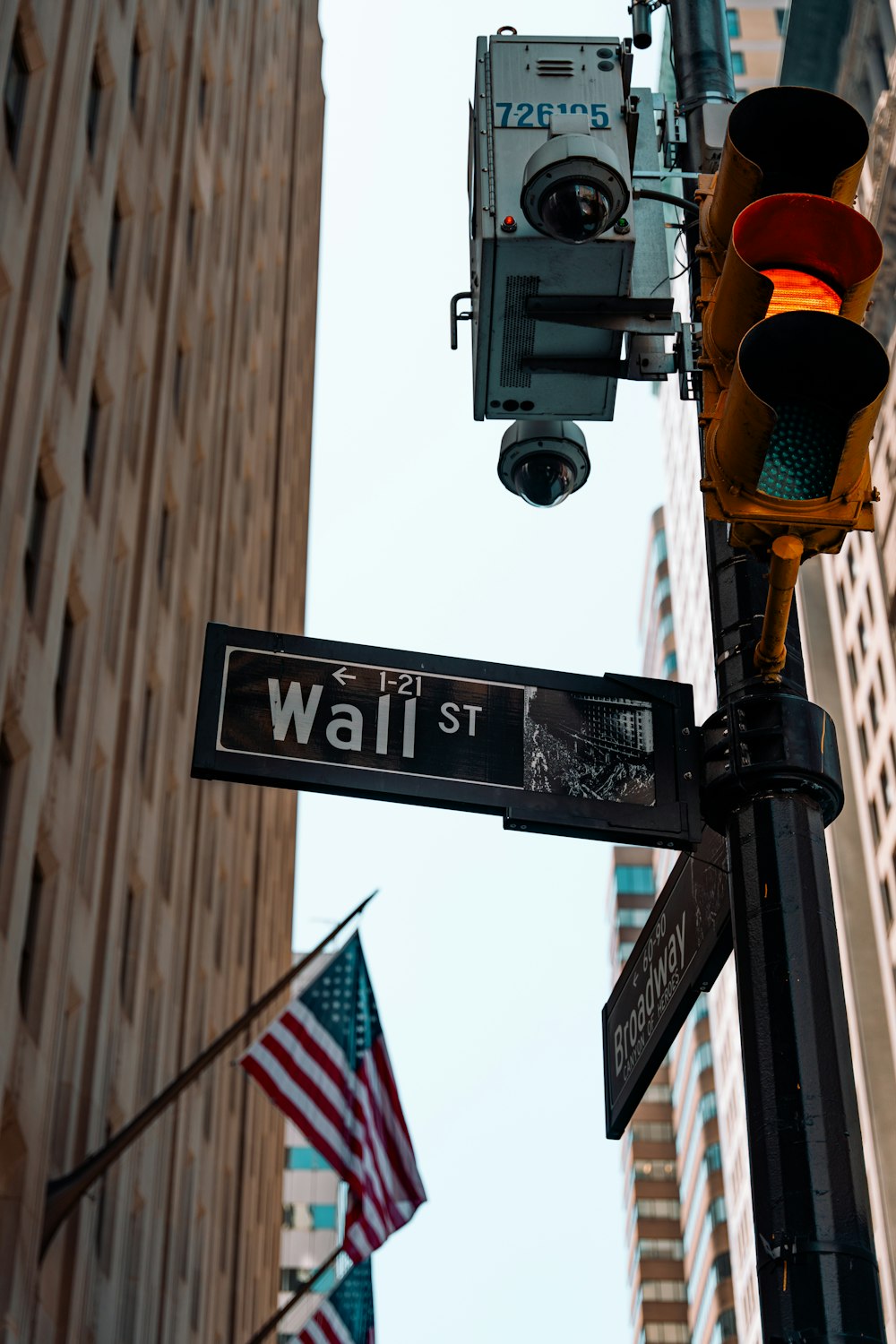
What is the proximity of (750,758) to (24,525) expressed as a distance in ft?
62.4

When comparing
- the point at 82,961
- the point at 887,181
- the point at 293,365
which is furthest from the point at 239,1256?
the point at 887,181

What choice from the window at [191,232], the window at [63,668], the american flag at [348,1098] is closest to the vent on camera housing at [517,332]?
the american flag at [348,1098]

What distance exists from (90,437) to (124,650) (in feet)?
12.2

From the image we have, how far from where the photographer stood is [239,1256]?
41.0 metres

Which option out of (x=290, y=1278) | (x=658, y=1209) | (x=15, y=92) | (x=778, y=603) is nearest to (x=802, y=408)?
(x=778, y=603)

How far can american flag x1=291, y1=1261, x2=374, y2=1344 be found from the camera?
24.4 meters

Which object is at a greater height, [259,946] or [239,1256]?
[259,946]

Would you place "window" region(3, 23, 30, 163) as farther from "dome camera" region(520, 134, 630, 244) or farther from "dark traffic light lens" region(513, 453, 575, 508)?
"dome camera" region(520, 134, 630, 244)

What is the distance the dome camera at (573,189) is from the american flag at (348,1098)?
16.4 m

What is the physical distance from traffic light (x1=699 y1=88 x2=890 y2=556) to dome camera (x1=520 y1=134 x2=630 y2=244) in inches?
32.2

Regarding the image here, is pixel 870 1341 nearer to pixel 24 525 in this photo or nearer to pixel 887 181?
pixel 24 525

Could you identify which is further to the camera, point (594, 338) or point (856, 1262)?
point (594, 338)

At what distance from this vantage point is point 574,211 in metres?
5.21

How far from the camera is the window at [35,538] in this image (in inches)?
906
